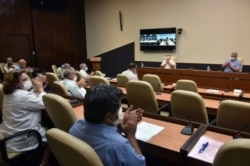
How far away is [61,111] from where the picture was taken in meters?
1.90

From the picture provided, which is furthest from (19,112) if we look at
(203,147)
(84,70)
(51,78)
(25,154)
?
(84,70)

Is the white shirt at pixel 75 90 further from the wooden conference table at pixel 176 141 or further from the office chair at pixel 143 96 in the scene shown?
the wooden conference table at pixel 176 141

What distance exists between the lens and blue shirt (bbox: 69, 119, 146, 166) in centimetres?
112

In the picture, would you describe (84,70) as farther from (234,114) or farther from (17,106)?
(234,114)

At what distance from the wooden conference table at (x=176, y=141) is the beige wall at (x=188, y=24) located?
18.2ft

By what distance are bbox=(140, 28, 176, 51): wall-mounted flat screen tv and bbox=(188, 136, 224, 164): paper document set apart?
6233 millimetres

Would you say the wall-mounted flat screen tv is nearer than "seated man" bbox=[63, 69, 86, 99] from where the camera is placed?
No

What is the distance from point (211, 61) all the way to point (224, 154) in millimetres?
6434

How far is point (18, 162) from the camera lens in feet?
6.84

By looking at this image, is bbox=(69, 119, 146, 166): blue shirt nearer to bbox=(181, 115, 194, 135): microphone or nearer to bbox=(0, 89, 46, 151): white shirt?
bbox=(181, 115, 194, 135): microphone

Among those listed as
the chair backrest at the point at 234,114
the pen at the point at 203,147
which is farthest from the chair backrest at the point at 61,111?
the chair backrest at the point at 234,114

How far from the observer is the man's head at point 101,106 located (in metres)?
1.22

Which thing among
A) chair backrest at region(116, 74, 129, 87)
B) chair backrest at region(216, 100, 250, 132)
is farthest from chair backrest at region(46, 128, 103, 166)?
chair backrest at region(116, 74, 129, 87)

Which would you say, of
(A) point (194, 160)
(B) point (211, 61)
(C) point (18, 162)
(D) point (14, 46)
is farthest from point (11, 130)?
(D) point (14, 46)
